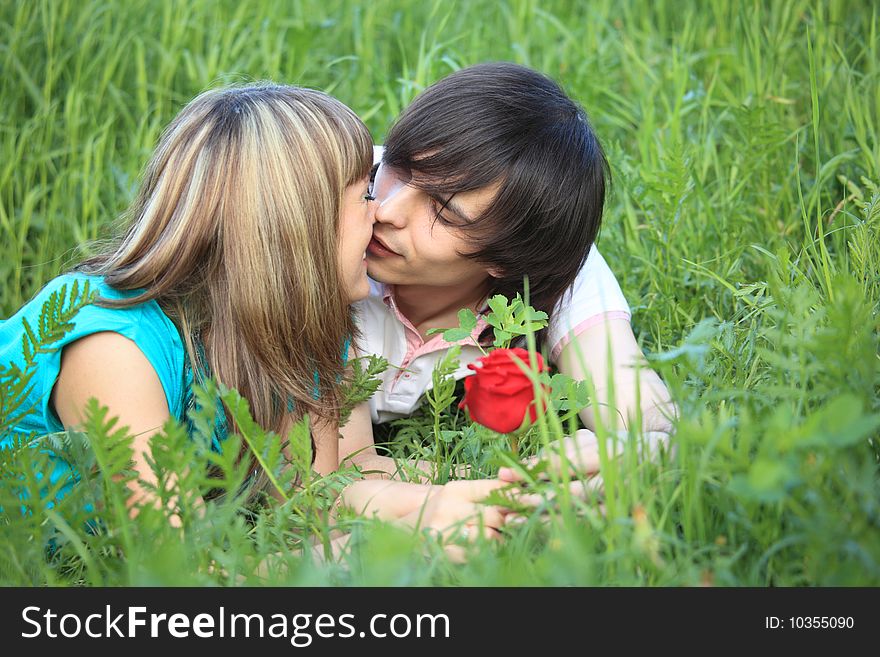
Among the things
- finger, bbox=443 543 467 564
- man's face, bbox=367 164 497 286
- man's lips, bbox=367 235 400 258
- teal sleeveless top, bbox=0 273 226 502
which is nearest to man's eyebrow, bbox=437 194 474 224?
man's face, bbox=367 164 497 286

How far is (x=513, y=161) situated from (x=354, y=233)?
1.19 ft

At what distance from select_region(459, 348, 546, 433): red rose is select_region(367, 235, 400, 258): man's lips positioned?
0.67 metres

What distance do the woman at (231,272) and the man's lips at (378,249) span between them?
0.33 ft

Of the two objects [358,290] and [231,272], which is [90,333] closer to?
[231,272]

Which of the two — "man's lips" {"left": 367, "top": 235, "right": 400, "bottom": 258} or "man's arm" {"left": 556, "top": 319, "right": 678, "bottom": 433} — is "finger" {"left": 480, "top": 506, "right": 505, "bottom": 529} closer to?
"man's arm" {"left": 556, "top": 319, "right": 678, "bottom": 433}

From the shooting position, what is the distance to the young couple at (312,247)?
67.4 inches

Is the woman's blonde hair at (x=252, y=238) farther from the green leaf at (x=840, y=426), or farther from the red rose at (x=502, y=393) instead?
the green leaf at (x=840, y=426)

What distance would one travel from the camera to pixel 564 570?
114cm

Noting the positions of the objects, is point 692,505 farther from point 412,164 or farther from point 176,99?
point 176,99

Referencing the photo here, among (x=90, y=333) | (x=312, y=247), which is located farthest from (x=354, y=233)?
(x=90, y=333)

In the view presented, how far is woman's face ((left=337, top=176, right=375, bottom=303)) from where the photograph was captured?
6.12 ft

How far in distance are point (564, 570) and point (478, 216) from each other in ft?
3.16

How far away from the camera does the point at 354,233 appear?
1.87m

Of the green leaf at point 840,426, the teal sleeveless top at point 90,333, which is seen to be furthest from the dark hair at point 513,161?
the green leaf at point 840,426
